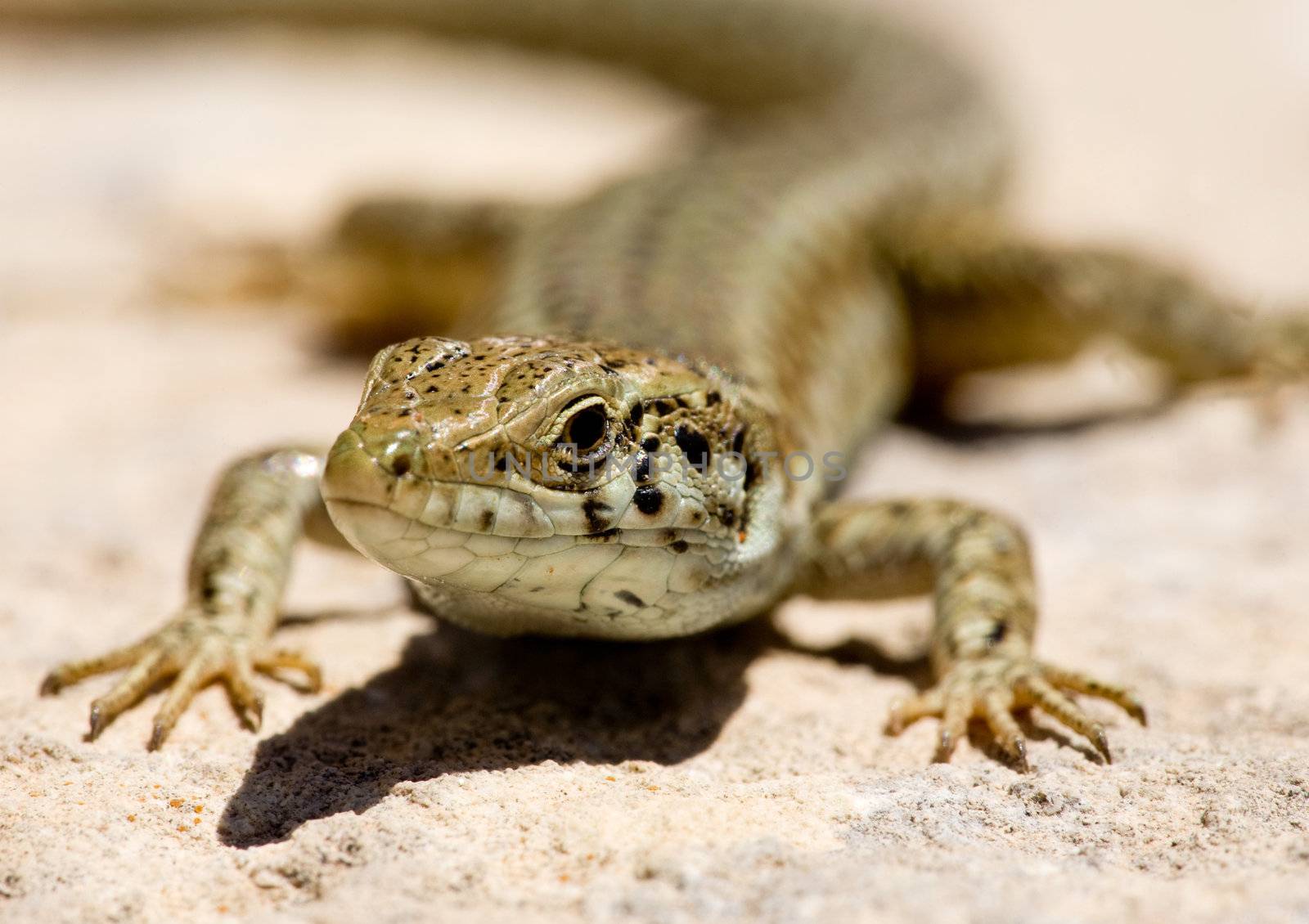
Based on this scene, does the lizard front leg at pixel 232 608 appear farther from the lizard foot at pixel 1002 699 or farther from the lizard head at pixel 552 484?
the lizard foot at pixel 1002 699

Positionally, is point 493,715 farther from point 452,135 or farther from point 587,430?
point 452,135

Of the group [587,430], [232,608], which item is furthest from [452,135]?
[587,430]

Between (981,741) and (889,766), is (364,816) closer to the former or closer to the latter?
(889,766)

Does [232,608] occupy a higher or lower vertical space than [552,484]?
lower

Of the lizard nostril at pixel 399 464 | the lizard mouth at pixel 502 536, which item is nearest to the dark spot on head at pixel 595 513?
the lizard mouth at pixel 502 536

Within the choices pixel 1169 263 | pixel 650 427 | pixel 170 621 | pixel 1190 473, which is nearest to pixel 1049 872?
pixel 650 427

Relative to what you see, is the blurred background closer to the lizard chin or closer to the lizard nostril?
the lizard chin
